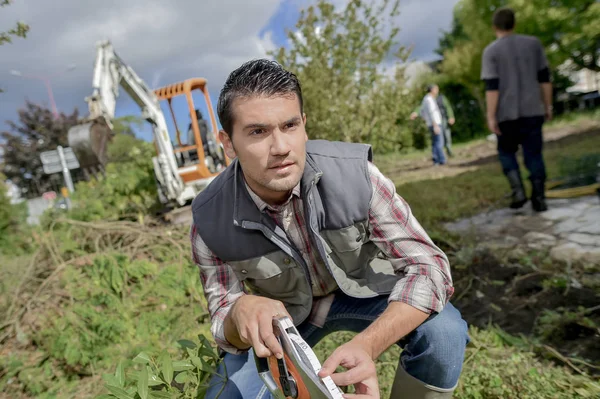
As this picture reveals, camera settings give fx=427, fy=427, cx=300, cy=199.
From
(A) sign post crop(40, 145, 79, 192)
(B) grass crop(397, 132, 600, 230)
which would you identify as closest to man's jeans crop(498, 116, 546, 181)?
(B) grass crop(397, 132, 600, 230)

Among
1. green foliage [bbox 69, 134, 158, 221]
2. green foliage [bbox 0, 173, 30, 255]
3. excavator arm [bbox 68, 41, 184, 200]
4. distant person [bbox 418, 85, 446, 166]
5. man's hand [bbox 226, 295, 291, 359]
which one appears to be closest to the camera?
man's hand [bbox 226, 295, 291, 359]

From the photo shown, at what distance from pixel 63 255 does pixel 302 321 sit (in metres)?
3.61

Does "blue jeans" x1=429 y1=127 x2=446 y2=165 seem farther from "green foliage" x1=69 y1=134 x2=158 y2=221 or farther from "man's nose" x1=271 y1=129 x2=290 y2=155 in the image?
"man's nose" x1=271 y1=129 x2=290 y2=155

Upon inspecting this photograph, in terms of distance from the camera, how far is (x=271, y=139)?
1506 millimetres

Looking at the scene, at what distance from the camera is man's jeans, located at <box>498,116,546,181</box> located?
4246mm

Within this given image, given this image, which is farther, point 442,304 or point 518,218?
point 518,218

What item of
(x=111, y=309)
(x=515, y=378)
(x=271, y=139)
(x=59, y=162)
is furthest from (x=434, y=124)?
(x=59, y=162)

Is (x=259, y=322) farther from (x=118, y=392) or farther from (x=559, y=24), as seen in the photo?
(x=559, y=24)

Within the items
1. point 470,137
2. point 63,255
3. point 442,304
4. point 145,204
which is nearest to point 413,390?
point 442,304

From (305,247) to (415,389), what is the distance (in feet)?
2.10

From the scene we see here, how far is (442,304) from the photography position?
1.44 meters

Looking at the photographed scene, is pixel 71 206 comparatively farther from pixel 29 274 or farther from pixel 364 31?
pixel 364 31

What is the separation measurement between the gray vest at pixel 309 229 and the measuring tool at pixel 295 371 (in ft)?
1.50

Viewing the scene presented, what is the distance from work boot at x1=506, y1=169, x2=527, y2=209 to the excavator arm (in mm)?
5901
